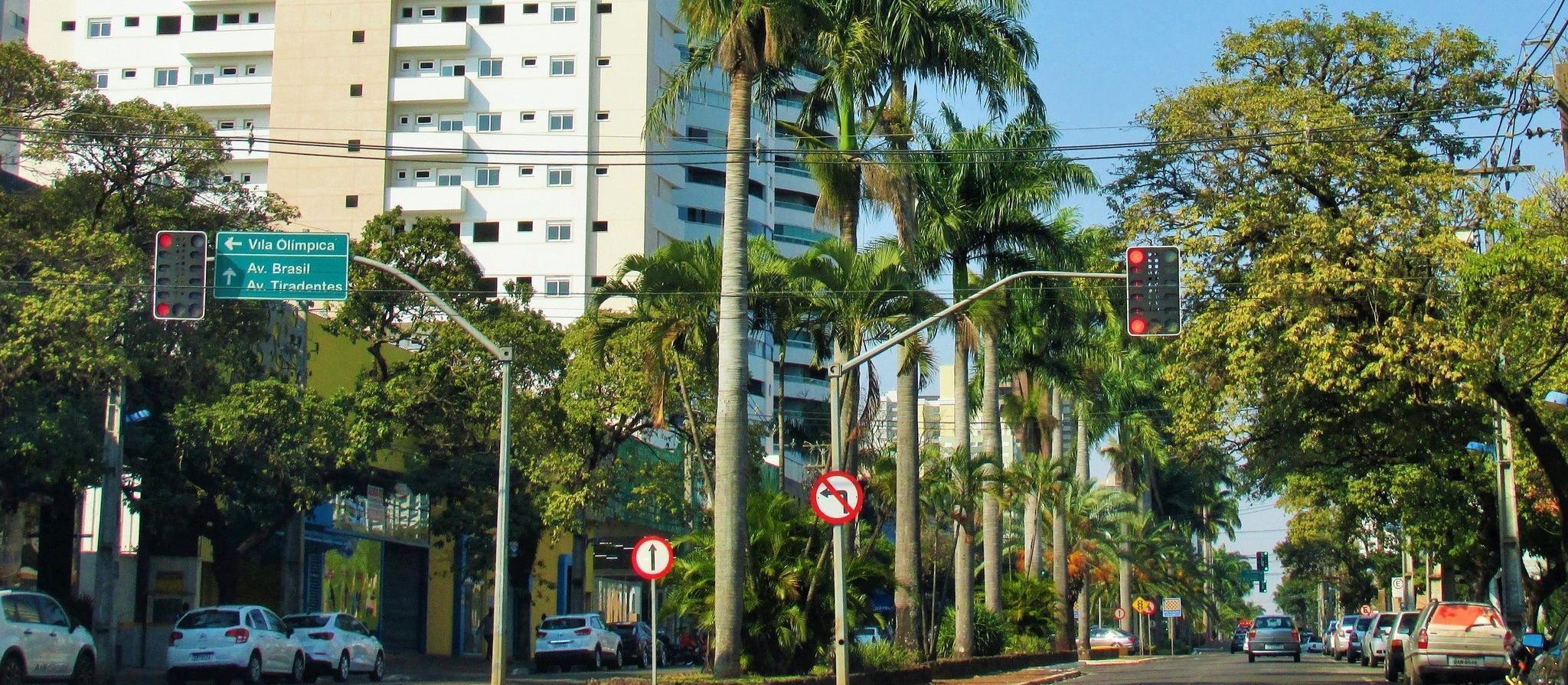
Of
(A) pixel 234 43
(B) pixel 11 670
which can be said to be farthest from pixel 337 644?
(A) pixel 234 43

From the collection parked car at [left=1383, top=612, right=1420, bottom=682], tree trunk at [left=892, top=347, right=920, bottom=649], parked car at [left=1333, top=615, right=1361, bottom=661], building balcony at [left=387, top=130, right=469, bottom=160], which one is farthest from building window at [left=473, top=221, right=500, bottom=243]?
parked car at [left=1383, top=612, right=1420, bottom=682]

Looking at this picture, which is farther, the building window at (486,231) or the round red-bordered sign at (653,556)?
the building window at (486,231)

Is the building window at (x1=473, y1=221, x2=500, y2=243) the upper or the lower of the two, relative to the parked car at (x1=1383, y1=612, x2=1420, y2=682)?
upper

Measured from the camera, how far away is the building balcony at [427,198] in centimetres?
7075

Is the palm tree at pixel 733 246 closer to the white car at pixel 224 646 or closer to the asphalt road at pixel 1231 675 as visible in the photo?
the white car at pixel 224 646

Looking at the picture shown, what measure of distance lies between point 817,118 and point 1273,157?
955cm

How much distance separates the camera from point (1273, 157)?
86.9 ft

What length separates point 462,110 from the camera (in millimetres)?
72500

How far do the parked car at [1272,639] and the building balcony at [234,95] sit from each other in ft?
154

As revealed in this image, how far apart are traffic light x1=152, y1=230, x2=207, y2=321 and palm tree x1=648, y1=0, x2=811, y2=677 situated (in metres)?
7.43

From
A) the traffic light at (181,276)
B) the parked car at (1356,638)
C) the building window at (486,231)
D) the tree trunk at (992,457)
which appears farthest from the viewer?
the building window at (486,231)

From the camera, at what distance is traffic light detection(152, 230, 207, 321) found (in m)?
20.8

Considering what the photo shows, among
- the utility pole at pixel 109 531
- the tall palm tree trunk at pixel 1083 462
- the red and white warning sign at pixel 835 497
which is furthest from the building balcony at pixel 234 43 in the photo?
the red and white warning sign at pixel 835 497

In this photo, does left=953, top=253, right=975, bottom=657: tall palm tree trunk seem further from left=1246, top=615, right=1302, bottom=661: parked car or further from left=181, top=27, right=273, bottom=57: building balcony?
left=181, top=27, right=273, bottom=57: building balcony
